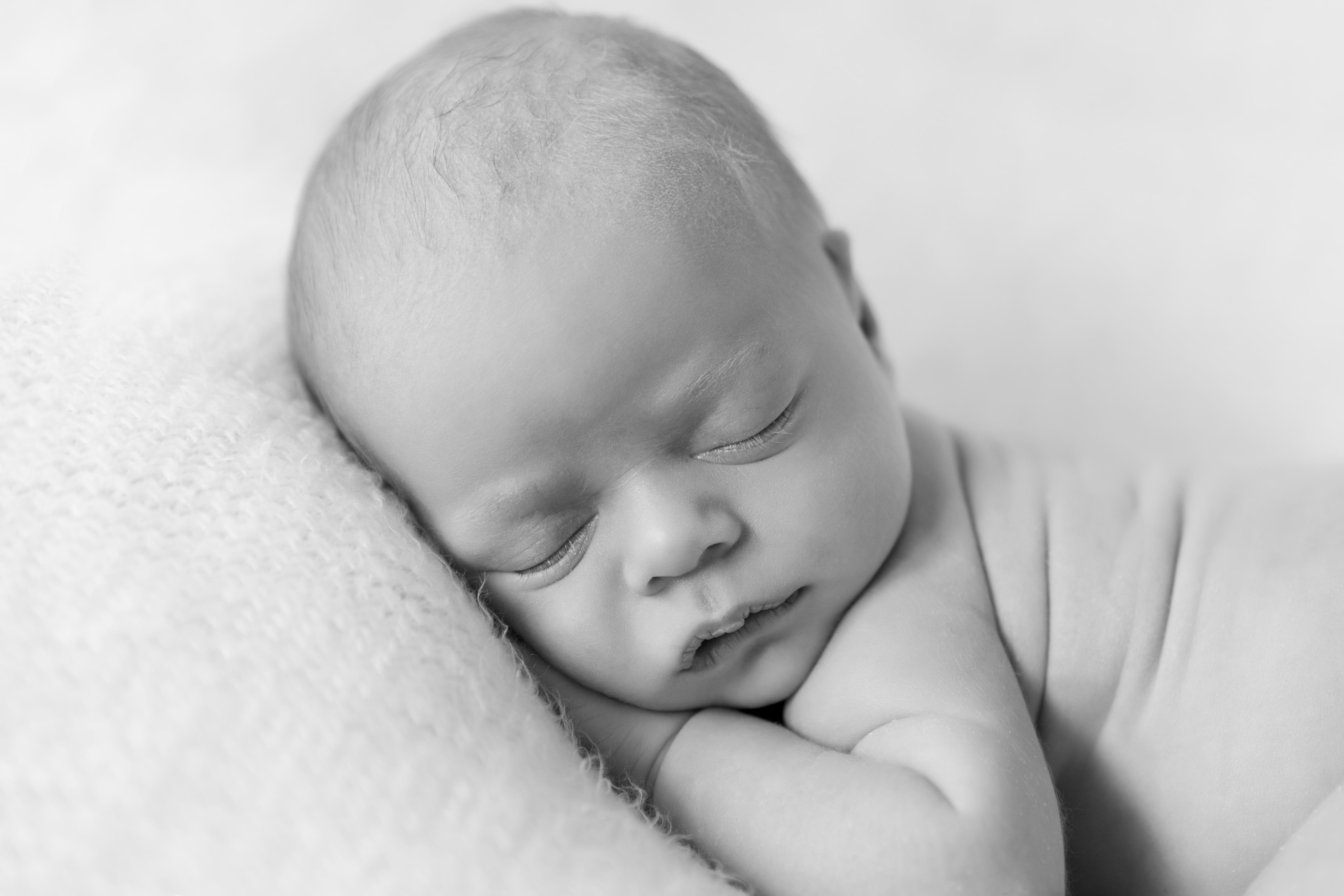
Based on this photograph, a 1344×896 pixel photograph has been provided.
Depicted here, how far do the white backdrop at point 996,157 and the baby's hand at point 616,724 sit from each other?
0.75 meters

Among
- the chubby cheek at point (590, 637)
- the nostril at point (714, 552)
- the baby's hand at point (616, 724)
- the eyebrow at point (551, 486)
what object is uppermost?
the eyebrow at point (551, 486)

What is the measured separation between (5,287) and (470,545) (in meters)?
0.51

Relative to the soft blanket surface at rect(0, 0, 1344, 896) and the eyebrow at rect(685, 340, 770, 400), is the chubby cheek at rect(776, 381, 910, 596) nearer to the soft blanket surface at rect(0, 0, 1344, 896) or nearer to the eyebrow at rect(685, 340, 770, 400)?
the eyebrow at rect(685, 340, 770, 400)

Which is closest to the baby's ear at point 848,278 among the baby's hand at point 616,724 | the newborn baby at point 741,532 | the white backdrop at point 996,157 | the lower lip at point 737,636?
the newborn baby at point 741,532

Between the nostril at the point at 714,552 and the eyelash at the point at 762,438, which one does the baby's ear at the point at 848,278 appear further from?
the nostril at the point at 714,552

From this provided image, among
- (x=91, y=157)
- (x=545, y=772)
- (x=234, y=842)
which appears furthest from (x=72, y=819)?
(x=91, y=157)

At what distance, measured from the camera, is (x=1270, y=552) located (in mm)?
1213

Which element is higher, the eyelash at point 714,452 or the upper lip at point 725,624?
the eyelash at point 714,452

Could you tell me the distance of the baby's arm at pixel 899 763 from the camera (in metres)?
0.97

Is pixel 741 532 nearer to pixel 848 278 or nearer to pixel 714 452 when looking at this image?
pixel 714 452

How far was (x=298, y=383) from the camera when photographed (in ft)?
4.25

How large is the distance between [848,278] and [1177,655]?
19.8 inches

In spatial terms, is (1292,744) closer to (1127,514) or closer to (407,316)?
(1127,514)

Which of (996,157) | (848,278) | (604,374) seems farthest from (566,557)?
(996,157)
